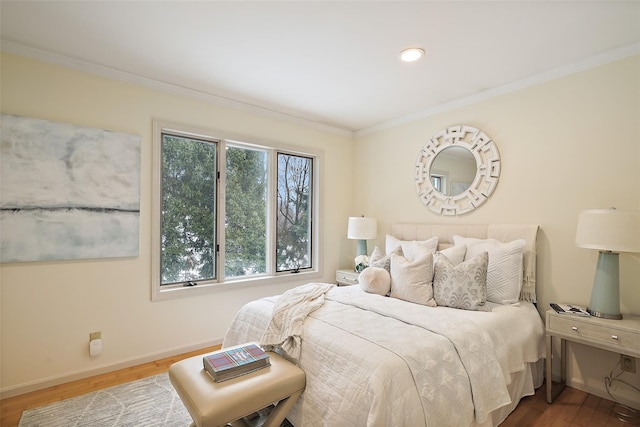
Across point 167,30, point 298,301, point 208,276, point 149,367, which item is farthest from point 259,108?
point 149,367

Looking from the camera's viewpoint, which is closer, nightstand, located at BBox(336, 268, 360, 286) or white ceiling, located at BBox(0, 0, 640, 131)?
white ceiling, located at BBox(0, 0, 640, 131)

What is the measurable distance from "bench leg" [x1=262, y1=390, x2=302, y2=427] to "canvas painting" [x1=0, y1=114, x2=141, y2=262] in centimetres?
192

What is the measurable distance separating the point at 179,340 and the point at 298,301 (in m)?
1.57

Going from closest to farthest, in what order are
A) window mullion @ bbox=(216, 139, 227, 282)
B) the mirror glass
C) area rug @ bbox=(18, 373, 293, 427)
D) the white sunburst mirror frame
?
area rug @ bbox=(18, 373, 293, 427)
the white sunburst mirror frame
the mirror glass
window mullion @ bbox=(216, 139, 227, 282)

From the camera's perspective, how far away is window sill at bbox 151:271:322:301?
2926 millimetres

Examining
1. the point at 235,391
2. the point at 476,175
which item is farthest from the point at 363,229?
the point at 235,391

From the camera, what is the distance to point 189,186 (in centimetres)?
313

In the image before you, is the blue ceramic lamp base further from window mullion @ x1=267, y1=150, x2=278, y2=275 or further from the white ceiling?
window mullion @ x1=267, y1=150, x2=278, y2=275

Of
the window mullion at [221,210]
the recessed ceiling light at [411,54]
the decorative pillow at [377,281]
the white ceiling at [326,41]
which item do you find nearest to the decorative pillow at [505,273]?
the decorative pillow at [377,281]

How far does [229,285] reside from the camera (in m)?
3.32

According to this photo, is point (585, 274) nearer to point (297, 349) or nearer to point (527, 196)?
point (527, 196)

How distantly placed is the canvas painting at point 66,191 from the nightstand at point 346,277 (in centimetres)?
237

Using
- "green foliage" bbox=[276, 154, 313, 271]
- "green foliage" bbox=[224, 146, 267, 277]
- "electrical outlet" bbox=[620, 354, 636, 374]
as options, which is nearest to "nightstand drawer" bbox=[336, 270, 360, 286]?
"green foliage" bbox=[276, 154, 313, 271]

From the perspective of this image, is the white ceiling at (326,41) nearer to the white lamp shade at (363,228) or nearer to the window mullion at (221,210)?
the window mullion at (221,210)
